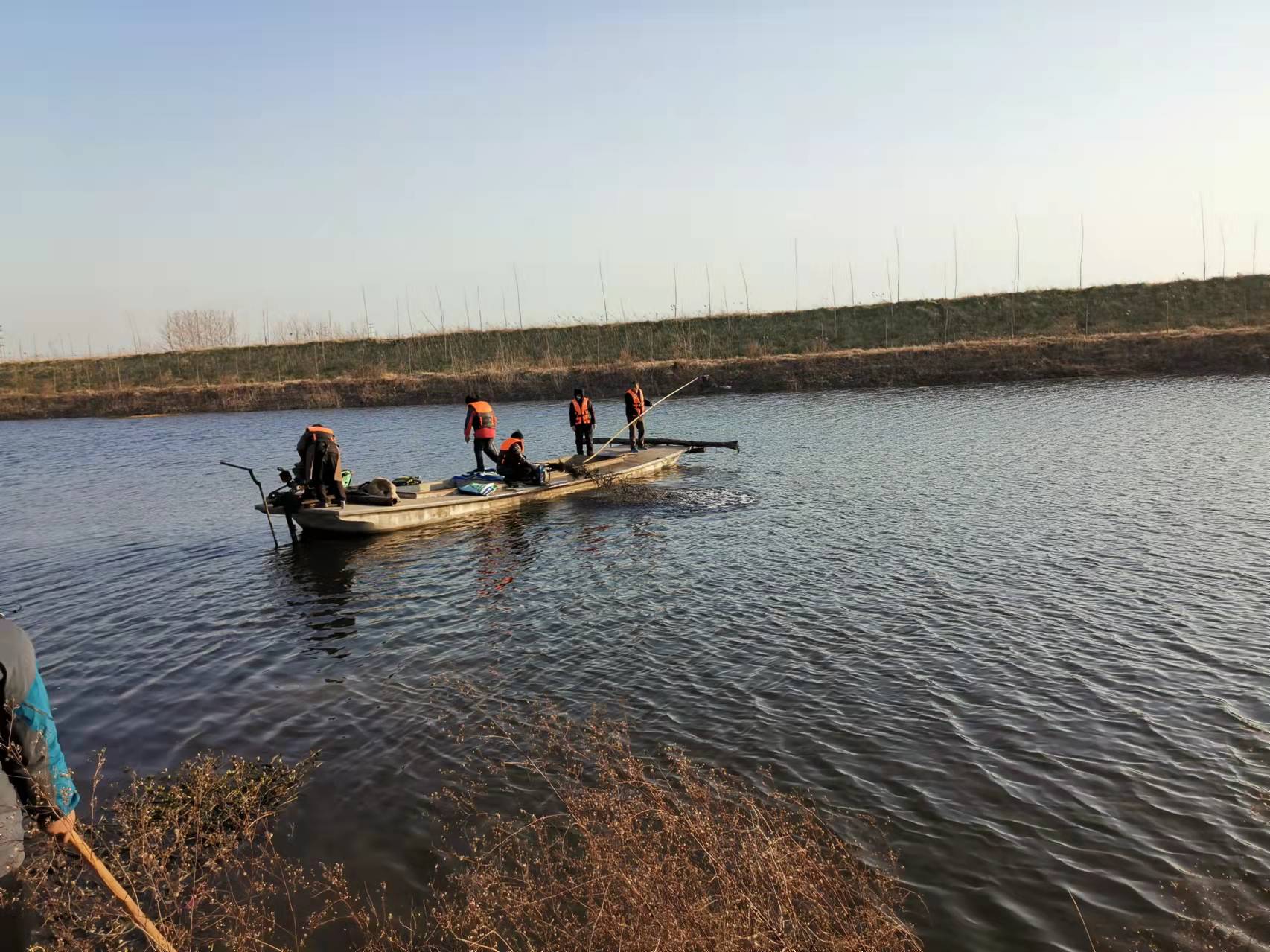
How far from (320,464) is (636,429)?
11.1 m

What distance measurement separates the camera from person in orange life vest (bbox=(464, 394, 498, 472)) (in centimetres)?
1988

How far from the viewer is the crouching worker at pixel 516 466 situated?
1975cm

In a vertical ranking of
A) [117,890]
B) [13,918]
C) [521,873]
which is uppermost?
[117,890]

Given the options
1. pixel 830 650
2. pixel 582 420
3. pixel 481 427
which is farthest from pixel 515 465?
pixel 830 650

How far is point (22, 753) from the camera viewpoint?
458 centimetres

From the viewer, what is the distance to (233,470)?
26.7 m

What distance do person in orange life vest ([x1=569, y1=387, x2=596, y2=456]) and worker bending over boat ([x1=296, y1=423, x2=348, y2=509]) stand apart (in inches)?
281

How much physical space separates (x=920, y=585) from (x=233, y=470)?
2199 centimetres

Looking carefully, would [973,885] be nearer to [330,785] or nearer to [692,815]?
[692,815]

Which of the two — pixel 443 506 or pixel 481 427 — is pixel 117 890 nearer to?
pixel 443 506

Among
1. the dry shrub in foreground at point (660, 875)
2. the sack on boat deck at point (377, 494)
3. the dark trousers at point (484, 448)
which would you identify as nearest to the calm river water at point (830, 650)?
the dry shrub in foreground at point (660, 875)

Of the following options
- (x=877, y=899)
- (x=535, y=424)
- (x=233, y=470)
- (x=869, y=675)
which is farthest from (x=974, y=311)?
(x=877, y=899)

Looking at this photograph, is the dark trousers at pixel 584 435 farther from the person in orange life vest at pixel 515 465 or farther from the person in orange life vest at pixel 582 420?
the person in orange life vest at pixel 515 465

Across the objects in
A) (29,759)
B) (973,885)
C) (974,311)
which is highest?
(974,311)
